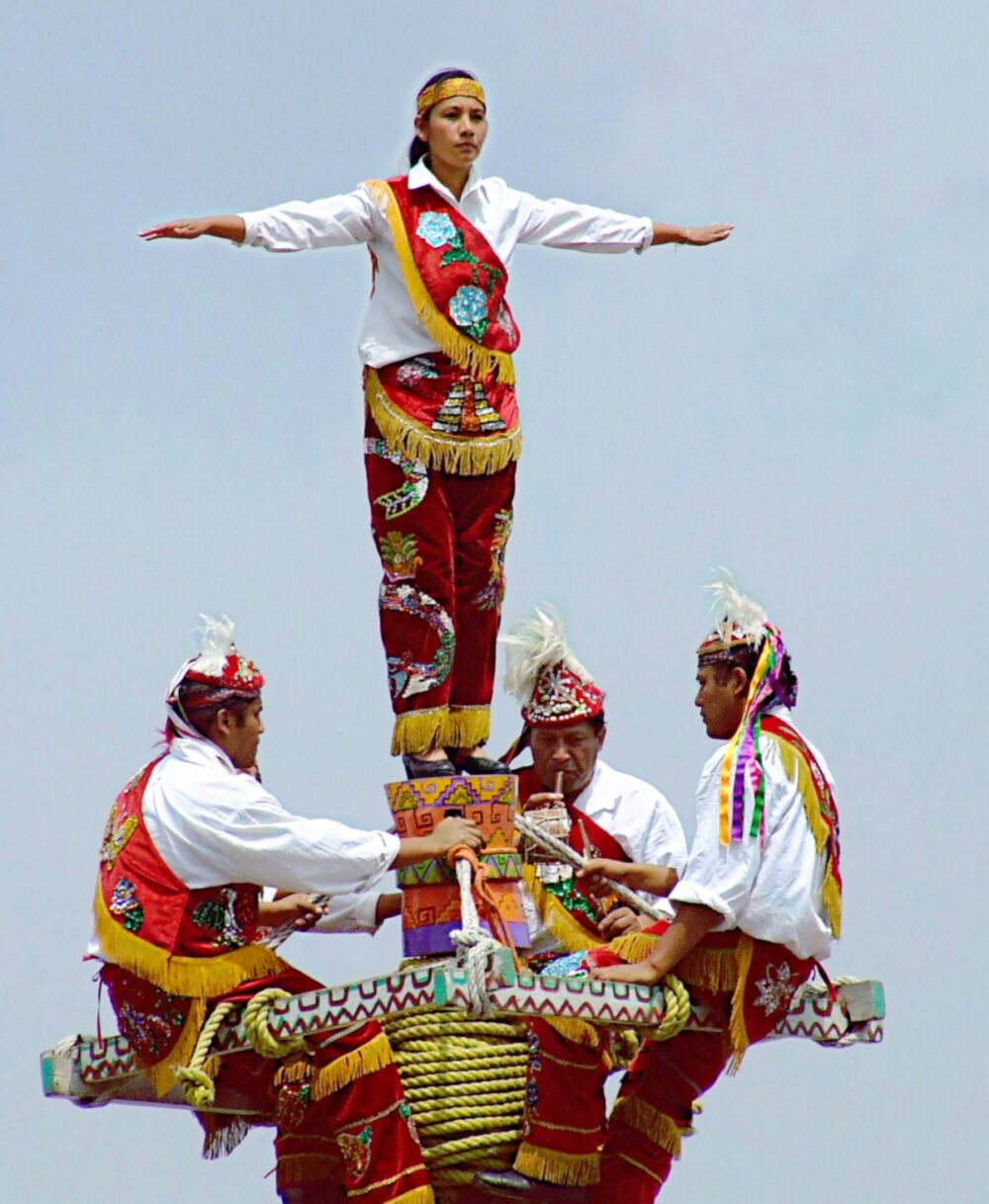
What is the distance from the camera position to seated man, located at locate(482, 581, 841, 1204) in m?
13.1

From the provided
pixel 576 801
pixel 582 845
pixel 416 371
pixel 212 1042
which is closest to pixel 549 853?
pixel 582 845

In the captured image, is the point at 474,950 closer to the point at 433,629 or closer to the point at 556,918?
the point at 433,629

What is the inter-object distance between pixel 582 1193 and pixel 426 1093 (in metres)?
0.67

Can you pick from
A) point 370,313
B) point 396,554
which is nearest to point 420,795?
point 396,554

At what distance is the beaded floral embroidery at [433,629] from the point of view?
44.8ft

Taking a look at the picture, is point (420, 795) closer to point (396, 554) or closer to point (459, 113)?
point (396, 554)

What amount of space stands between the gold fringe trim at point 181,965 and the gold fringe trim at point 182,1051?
0.06 m

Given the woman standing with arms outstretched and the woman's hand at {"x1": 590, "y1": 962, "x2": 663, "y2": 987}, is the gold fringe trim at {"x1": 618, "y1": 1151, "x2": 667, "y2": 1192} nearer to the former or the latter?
the woman's hand at {"x1": 590, "y1": 962, "x2": 663, "y2": 987}

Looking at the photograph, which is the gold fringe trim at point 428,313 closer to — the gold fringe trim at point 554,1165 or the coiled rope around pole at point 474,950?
the coiled rope around pole at point 474,950

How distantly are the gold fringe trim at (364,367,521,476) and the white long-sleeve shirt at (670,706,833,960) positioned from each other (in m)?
1.48

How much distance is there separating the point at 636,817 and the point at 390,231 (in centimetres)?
258

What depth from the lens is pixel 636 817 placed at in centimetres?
1466

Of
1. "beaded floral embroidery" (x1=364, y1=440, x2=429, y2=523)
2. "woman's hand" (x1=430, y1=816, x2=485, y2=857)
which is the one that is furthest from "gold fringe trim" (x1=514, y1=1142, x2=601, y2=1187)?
"beaded floral embroidery" (x1=364, y1=440, x2=429, y2=523)

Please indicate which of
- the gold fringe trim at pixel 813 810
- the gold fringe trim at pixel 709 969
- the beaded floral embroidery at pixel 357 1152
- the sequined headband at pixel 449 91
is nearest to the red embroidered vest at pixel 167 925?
the beaded floral embroidery at pixel 357 1152
